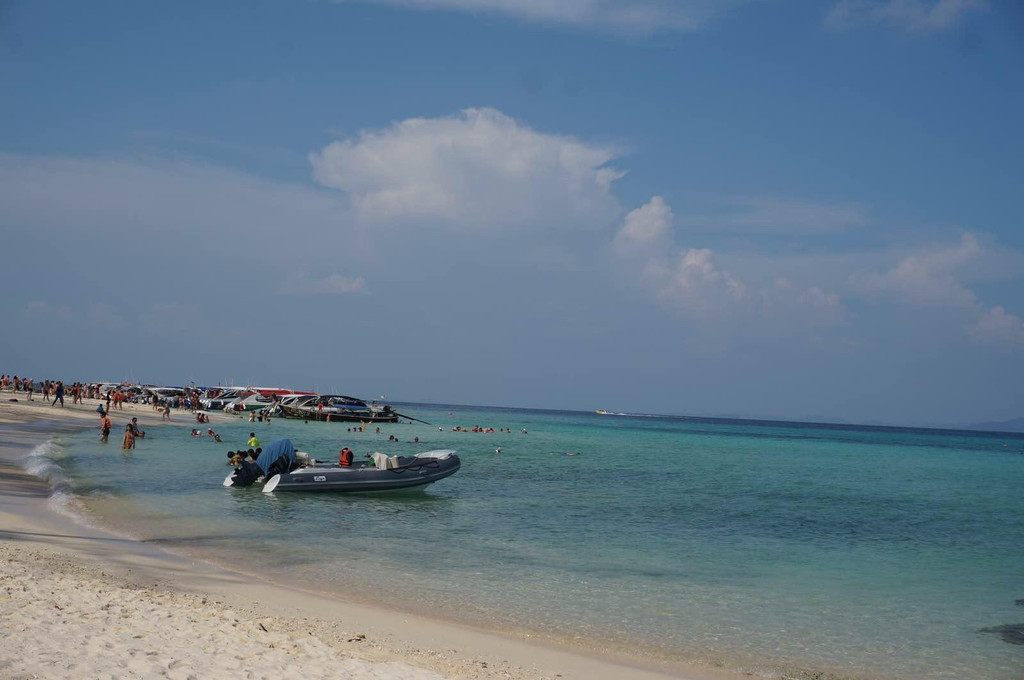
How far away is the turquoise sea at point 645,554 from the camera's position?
32.3 feet

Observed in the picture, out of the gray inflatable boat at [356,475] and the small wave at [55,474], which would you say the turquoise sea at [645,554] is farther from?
the gray inflatable boat at [356,475]

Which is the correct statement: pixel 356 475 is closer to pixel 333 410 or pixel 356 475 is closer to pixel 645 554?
pixel 645 554

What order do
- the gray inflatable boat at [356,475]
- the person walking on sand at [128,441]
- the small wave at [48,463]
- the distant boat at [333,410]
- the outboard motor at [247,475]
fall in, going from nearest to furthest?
the small wave at [48,463] < the gray inflatable boat at [356,475] < the outboard motor at [247,475] < the person walking on sand at [128,441] < the distant boat at [333,410]

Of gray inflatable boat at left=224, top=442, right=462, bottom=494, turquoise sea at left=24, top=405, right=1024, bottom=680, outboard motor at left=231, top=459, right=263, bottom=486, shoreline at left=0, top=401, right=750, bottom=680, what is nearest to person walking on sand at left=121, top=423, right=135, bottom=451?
turquoise sea at left=24, top=405, right=1024, bottom=680

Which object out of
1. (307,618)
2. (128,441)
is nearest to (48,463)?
(128,441)

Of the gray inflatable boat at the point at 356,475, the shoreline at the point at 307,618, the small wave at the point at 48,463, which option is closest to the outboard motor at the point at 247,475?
the gray inflatable boat at the point at 356,475

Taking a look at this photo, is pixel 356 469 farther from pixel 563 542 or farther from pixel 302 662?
pixel 302 662

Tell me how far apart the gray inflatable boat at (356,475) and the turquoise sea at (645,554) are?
0.36 meters

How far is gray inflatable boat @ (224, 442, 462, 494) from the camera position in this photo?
20.6 metres

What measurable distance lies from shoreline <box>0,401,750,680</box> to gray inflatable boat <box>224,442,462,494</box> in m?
7.21

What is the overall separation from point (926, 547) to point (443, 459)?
1292 centimetres

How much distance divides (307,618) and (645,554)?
8.07 meters

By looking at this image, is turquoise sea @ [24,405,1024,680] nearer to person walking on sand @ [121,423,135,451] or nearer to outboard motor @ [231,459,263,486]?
outboard motor @ [231,459,263,486]

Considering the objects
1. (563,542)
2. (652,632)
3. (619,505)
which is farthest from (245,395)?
(652,632)
